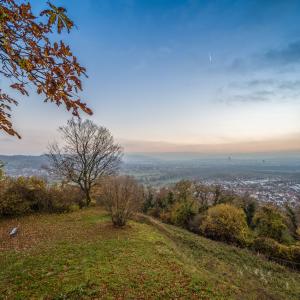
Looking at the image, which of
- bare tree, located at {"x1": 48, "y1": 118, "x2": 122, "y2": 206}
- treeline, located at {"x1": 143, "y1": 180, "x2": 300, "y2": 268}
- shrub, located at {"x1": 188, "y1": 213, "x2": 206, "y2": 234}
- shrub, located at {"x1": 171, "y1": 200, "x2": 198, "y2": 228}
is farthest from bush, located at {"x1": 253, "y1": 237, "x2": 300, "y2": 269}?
bare tree, located at {"x1": 48, "y1": 118, "x2": 122, "y2": 206}

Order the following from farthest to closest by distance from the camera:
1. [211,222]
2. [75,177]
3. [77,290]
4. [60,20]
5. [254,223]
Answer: [254,223] → [211,222] → [75,177] → [77,290] → [60,20]

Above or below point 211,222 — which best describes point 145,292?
above

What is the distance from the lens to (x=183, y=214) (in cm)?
2800

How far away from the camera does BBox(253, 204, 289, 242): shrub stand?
25.3 m

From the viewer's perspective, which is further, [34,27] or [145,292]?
[145,292]

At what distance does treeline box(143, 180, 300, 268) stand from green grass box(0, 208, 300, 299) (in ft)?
24.6

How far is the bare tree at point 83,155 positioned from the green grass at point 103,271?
7857 mm

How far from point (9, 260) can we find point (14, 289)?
9.23ft

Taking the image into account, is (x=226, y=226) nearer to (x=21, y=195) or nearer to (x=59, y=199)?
(x=59, y=199)

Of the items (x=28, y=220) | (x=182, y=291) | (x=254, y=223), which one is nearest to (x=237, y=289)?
(x=182, y=291)

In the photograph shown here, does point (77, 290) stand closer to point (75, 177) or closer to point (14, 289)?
point (14, 289)

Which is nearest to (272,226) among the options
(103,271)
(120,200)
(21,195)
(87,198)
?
(120,200)

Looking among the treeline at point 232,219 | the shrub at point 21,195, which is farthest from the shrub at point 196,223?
the shrub at point 21,195

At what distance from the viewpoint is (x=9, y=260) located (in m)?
8.12
